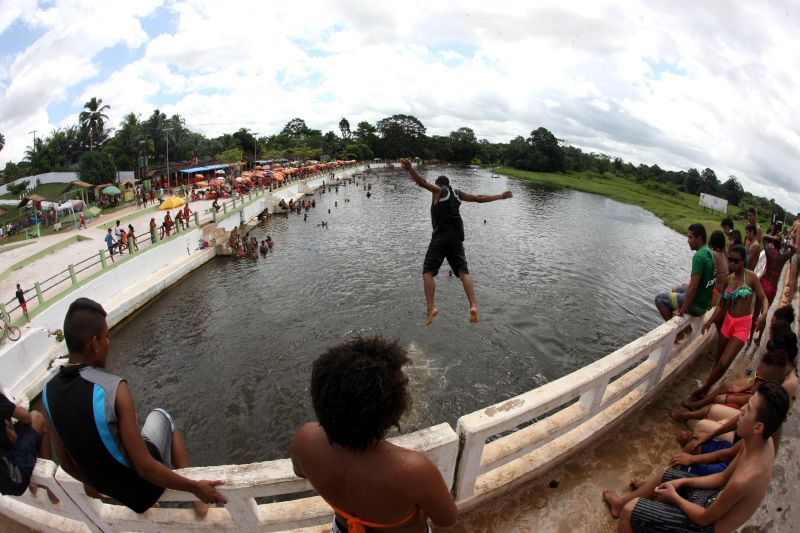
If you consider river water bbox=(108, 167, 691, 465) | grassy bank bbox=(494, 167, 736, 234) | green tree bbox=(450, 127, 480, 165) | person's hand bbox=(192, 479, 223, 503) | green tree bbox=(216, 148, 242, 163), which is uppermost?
green tree bbox=(450, 127, 480, 165)

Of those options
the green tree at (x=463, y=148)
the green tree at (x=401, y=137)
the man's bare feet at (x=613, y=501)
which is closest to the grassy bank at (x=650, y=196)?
the green tree at (x=463, y=148)

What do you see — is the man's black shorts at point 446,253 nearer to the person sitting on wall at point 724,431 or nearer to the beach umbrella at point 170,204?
the person sitting on wall at point 724,431

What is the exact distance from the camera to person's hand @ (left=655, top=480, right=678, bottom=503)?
313 cm

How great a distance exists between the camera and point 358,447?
6.15 feet

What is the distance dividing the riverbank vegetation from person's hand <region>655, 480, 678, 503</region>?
5176 centimetres

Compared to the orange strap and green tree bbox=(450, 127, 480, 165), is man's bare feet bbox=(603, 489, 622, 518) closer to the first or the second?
the orange strap

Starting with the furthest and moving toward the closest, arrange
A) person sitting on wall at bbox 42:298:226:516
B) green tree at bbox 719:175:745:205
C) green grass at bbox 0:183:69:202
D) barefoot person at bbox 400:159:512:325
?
green tree at bbox 719:175:745:205, green grass at bbox 0:183:69:202, barefoot person at bbox 400:159:512:325, person sitting on wall at bbox 42:298:226:516

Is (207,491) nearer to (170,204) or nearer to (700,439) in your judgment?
(700,439)

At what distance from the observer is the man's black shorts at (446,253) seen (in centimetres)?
625

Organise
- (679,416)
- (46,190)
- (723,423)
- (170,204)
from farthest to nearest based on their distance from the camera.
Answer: (46,190), (170,204), (679,416), (723,423)

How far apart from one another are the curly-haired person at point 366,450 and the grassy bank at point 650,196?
166 feet

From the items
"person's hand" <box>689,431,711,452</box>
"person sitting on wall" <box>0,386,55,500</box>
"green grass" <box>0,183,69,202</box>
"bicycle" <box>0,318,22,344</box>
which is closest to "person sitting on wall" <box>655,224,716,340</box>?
"person's hand" <box>689,431,711,452</box>

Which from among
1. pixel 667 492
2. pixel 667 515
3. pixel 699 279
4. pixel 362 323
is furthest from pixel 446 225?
pixel 362 323

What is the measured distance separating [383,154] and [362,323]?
109367 millimetres
